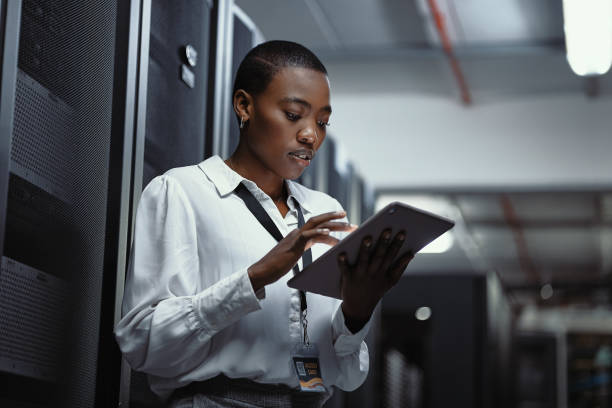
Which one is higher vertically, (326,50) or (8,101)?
(326,50)

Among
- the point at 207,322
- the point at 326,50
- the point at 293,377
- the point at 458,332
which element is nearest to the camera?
the point at 207,322

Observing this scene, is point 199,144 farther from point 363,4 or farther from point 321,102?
point 363,4

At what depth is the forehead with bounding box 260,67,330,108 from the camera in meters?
1.61

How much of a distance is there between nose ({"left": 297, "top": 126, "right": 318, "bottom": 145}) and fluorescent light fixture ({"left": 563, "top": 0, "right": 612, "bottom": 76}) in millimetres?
2670

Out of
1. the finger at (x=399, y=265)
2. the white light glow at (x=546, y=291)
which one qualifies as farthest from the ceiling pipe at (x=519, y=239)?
the finger at (x=399, y=265)

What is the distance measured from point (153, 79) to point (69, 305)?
2.07 ft

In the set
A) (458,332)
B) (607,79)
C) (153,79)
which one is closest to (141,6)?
(153,79)

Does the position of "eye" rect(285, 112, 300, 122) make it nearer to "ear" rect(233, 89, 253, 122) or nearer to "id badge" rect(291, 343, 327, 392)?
"ear" rect(233, 89, 253, 122)

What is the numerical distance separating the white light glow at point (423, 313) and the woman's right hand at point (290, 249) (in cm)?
712

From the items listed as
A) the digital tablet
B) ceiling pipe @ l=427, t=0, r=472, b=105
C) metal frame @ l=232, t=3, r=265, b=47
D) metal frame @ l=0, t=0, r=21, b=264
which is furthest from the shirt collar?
ceiling pipe @ l=427, t=0, r=472, b=105

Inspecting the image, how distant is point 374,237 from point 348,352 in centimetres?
32

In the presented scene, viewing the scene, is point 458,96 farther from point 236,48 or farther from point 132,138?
point 132,138

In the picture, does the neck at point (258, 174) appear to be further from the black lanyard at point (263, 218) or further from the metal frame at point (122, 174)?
the metal frame at point (122, 174)

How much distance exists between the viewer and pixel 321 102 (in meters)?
1.62
